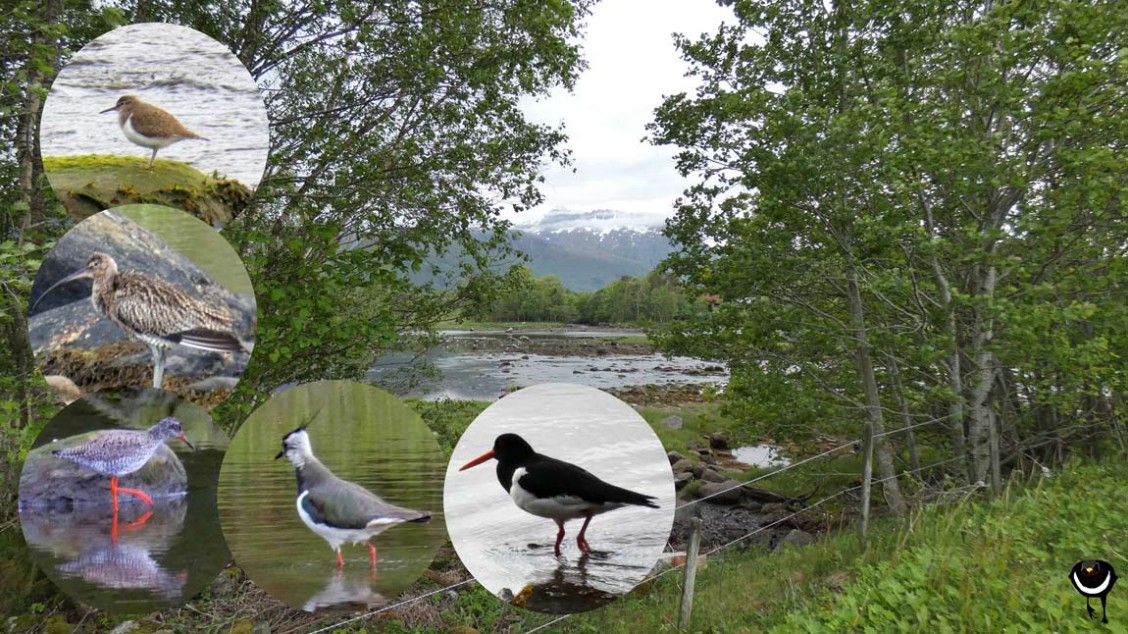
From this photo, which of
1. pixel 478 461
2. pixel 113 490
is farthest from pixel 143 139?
pixel 478 461

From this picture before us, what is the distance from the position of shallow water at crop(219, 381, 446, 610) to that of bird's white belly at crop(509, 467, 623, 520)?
0.37m

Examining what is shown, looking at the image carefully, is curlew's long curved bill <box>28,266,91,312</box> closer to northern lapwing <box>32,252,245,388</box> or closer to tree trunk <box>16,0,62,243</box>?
northern lapwing <box>32,252,245,388</box>

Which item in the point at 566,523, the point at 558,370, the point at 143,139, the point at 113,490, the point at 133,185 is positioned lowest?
the point at 558,370

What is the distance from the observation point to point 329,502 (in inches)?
101

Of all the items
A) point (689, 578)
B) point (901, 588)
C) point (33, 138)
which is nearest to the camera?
point (901, 588)

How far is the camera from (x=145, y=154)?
278 centimetres

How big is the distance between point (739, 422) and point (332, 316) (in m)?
6.67

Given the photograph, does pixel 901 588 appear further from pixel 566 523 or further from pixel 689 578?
pixel 566 523

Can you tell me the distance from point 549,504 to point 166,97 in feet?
9.26

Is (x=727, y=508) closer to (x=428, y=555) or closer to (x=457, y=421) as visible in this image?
(x=457, y=421)

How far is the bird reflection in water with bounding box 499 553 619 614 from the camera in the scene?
2824mm

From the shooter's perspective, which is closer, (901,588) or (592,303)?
(901,588)

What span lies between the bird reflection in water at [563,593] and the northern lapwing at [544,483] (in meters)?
0.25

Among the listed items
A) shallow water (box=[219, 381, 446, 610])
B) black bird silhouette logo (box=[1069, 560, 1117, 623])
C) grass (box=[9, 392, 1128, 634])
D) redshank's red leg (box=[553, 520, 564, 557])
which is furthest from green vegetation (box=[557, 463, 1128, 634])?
shallow water (box=[219, 381, 446, 610])
